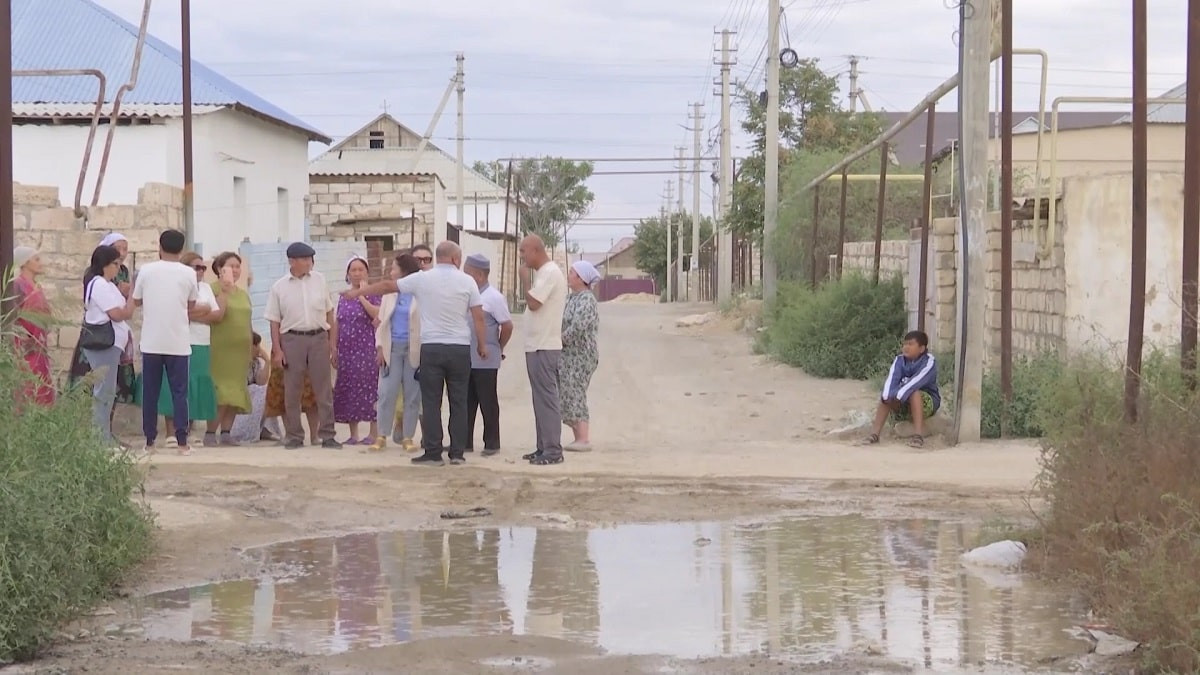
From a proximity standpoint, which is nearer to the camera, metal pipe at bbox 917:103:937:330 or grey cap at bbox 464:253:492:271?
grey cap at bbox 464:253:492:271

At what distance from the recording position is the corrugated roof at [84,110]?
894 inches

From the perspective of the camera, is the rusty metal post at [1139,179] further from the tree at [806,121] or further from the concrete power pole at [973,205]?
the tree at [806,121]

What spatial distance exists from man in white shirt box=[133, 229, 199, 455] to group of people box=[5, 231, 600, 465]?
1 cm

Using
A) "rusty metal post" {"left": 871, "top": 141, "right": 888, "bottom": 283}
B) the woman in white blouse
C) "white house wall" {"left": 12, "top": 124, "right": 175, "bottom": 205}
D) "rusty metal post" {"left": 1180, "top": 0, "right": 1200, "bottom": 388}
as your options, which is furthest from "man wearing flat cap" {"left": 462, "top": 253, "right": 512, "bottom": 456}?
"white house wall" {"left": 12, "top": 124, "right": 175, "bottom": 205}

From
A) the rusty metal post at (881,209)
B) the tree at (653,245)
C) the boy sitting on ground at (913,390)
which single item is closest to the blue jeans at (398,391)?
the boy sitting on ground at (913,390)

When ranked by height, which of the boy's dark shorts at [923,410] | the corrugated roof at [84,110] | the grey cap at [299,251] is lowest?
the boy's dark shorts at [923,410]

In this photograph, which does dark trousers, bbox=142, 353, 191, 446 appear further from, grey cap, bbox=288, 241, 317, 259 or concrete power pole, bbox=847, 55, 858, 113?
concrete power pole, bbox=847, 55, 858, 113

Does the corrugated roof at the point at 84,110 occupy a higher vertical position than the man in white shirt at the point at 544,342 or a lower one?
higher

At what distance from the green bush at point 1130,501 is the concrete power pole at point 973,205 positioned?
4.55 meters

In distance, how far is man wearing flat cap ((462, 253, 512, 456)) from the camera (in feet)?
37.9

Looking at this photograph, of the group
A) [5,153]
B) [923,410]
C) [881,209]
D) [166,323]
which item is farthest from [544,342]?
[881,209]

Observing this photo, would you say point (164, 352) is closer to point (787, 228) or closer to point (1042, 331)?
point (1042, 331)

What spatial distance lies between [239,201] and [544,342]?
54.8 ft

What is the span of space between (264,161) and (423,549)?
20917 mm
